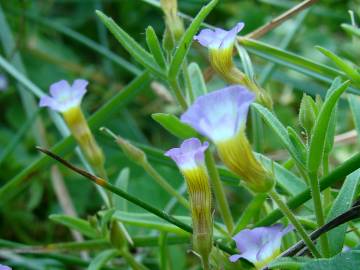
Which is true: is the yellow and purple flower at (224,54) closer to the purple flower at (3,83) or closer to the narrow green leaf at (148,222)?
Result: the narrow green leaf at (148,222)

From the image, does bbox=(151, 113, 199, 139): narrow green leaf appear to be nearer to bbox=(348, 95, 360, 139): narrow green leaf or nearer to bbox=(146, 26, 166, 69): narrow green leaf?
bbox=(146, 26, 166, 69): narrow green leaf

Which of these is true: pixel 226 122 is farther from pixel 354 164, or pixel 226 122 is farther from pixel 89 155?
pixel 89 155

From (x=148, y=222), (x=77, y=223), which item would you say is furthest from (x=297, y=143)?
(x=77, y=223)

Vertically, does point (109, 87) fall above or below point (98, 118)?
above

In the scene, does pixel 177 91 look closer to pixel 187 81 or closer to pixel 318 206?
pixel 187 81

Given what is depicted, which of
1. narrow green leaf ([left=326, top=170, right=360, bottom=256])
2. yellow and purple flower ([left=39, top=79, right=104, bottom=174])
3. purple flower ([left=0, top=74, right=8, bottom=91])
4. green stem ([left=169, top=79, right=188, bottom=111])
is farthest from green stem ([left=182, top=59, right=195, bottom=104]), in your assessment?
purple flower ([left=0, top=74, right=8, bottom=91])

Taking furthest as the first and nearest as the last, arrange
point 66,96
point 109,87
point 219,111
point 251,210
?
point 109,87, point 66,96, point 251,210, point 219,111

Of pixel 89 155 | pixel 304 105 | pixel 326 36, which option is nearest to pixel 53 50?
pixel 326 36
